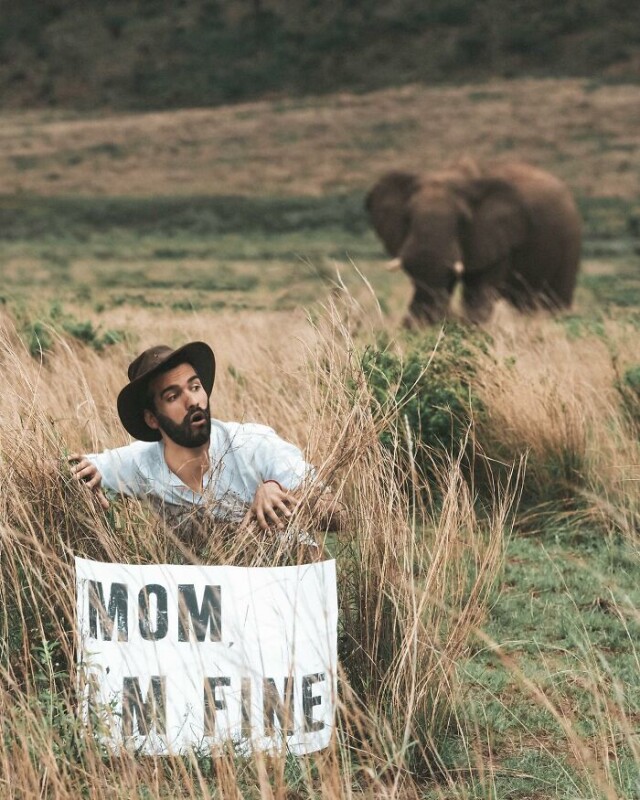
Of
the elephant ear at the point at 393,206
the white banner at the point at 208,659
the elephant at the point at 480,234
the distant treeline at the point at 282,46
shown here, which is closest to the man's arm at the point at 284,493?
the white banner at the point at 208,659

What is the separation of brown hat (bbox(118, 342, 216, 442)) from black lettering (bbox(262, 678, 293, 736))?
3.79 ft

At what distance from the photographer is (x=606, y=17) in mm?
100750

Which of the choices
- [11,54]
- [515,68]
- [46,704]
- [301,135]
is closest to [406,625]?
[46,704]

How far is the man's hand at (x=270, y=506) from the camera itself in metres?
4.14

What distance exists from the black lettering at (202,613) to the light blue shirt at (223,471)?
0.55 metres

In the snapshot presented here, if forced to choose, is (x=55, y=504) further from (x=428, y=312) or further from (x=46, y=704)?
(x=428, y=312)

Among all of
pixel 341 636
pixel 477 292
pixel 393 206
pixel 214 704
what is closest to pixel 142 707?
pixel 214 704

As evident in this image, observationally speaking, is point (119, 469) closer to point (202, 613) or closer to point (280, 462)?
point (280, 462)

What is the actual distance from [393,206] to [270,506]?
16688 millimetres

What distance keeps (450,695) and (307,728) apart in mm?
532

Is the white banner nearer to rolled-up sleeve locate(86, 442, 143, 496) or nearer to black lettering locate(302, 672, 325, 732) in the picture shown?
black lettering locate(302, 672, 325, 732)

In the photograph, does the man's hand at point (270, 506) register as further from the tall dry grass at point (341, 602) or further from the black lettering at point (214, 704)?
the black lettering at point (214, 704)

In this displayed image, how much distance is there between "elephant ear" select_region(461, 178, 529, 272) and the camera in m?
19.1

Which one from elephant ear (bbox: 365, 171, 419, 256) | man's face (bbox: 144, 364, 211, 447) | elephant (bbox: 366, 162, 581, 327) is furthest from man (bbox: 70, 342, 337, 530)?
elephant ear (bbox: 365, 171, 419, 256)
